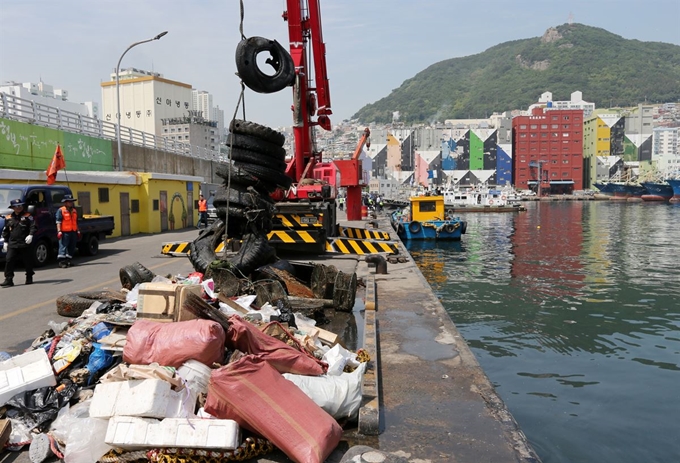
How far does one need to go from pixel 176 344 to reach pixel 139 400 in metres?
0.70

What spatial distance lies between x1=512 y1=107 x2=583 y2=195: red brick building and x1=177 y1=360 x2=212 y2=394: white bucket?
132113 mm

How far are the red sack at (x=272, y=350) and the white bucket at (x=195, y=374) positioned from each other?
43 cm

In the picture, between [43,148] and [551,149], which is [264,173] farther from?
[551,149]

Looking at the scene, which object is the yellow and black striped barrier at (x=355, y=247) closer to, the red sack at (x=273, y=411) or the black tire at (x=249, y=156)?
the black tire at (x=249, y=156)

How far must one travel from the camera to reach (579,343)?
35.0 feet

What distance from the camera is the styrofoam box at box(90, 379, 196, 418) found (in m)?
3.77

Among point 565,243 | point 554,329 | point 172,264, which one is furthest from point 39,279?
point 565,243

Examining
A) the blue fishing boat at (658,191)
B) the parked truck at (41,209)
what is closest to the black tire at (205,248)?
the parked truck at (41,209)

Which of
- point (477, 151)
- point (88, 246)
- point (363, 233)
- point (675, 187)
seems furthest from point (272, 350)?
point (477, 151)

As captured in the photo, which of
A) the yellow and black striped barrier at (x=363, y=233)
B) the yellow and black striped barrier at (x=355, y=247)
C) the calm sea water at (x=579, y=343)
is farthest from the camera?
the yellow and black striped barrier at (x=363, y=233)

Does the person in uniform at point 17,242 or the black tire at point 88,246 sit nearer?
the person in uniform at point 17,242

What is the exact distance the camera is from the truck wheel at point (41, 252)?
13.5 m

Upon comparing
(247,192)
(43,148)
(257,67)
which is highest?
(257,67)

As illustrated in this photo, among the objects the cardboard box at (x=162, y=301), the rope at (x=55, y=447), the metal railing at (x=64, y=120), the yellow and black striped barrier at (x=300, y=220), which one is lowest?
Answer: the rope at (x=55, y=447)
